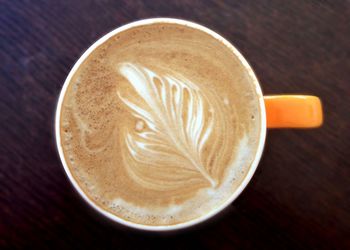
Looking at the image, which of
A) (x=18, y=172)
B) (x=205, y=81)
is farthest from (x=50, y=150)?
(x=205, y=81)

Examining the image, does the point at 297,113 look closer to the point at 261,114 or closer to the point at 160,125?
the point at 261,114

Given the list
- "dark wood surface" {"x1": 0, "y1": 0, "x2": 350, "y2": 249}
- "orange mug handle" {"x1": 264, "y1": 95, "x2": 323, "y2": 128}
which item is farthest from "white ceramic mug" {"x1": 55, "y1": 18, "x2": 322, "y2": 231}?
"dark wood surface" {"x1": 0, "y1": 0, "x2": 350, "y2": 249}

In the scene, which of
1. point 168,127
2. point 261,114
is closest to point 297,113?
point 261,114

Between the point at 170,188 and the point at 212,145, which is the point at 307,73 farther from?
the point at 170,188

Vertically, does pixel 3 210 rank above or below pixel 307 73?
below

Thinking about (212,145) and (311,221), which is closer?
(212,145)

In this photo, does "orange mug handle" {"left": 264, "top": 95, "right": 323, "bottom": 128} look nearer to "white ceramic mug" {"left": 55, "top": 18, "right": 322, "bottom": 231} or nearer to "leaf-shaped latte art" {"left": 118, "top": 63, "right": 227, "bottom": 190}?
"white ceramic mug" {"left": 55, "top": 18, "right": 322, "bottom": 231}

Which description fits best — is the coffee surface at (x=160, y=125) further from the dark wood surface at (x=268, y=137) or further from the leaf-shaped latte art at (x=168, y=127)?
the dark wood surface at (x=268, y=137)
